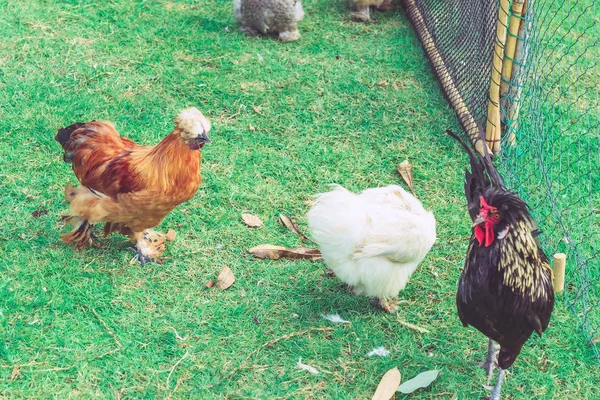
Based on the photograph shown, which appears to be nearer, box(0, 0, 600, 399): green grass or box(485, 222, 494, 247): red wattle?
box(485, 222, 494, 247): red wattle

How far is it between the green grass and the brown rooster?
1.78 feet

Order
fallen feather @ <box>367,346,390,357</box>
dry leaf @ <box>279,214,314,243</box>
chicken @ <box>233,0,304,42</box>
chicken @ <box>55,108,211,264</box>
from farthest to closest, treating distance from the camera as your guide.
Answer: chicken @ <box>233,0,304,42</box>
dry leaf @ <box>279,214,314,243</box>
chicken @ <box>55,108,211,264</box>
fallen feather @ <box>367,346,390,357</box>

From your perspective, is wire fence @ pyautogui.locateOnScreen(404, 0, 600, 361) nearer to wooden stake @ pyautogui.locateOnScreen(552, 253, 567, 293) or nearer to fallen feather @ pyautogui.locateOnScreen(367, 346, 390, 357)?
wooden stake @ pyautogui.locateOnScreen(552, 253, 567, 293)

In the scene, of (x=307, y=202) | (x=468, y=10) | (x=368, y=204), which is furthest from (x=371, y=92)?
(x=368, y=204)

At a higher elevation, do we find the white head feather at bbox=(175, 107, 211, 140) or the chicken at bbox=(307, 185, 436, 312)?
the white head feather at bbox=(175, 107, 211, 140)

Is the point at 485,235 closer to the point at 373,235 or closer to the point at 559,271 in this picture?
the point at 373,235

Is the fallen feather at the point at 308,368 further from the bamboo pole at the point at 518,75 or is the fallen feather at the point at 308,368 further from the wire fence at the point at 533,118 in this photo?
the bamboo pole at the point at 518,75

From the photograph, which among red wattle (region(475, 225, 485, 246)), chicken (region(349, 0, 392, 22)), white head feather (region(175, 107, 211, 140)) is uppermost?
chicken (region(349, 0, 392, 22))

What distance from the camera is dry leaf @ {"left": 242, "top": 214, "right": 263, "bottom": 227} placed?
4520mm

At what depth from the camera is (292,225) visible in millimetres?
4527

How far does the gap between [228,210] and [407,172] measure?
1.45 m

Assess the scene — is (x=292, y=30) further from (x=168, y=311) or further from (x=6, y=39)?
(x=168, y=311)

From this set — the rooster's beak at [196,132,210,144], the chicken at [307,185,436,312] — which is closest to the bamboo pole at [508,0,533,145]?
the chicken at [307,185,436,312]

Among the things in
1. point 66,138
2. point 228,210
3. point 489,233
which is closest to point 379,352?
point 489,233
